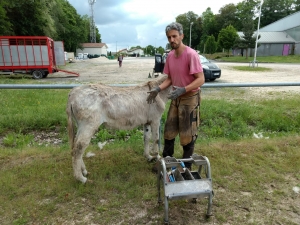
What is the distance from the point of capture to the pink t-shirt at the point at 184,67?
120 inches

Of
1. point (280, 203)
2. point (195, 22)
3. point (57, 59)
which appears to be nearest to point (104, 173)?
point (280, 203)

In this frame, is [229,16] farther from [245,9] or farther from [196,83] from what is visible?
[196,83]

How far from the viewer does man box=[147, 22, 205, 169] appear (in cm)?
303

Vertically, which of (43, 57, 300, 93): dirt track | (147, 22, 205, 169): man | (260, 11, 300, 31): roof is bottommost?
(43, 57, 300, 93): dirt track

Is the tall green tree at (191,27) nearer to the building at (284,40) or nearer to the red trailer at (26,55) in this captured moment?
the building at (284,40)

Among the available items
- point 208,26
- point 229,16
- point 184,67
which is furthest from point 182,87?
point 208,26

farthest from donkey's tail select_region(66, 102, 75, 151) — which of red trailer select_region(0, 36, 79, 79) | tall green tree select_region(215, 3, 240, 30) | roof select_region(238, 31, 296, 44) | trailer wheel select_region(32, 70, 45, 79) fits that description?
tall green tree select_region(215, 3, 240, 30)

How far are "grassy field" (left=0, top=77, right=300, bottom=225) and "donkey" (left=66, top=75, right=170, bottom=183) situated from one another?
53 centimetres

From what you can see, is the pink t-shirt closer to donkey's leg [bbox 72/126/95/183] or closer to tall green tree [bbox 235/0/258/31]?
donkey's leg [bbox 72/126/95/183]

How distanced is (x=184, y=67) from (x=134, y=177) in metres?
1.88

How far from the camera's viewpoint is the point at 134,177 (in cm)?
363

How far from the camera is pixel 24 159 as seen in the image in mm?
4195

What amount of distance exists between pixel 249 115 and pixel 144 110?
13.0ft

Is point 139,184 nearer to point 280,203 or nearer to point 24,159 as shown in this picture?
point 280,203
